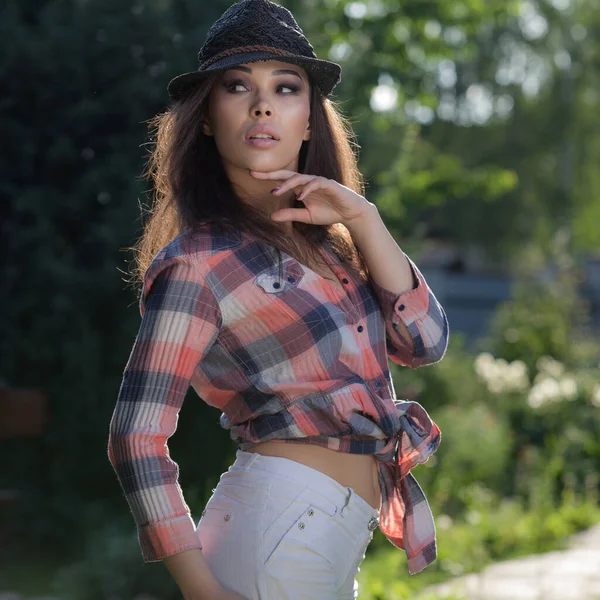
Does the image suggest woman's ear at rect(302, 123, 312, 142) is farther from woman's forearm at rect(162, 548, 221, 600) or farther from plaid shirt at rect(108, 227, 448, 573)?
woman's forearm at rect(162, 548, 221, 600)

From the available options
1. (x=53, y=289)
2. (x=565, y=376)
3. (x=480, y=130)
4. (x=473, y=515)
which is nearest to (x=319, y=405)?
(x=53, y=289)

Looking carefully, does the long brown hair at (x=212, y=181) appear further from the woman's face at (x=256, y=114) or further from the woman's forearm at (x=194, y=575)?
the woman's forearm at (x=194, y=575)

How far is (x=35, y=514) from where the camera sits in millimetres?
6090

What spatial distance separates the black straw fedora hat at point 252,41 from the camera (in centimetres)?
238

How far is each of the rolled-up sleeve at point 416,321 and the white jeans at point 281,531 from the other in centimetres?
45

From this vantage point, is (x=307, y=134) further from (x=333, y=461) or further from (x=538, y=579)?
(x=538, y=579)

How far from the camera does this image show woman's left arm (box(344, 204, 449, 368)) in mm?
2469

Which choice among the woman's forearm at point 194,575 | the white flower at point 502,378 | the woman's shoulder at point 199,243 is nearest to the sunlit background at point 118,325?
the white flower at point 502,378

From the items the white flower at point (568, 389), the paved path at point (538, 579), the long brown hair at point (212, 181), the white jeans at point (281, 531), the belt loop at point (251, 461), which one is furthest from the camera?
the white flower at point (568, 389)

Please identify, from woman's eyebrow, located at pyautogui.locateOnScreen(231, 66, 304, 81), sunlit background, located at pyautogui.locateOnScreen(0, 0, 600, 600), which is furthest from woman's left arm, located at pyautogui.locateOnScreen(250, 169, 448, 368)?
sunlit background, located at pyautogui.locateOnScreen(0, 0, 600, 600)

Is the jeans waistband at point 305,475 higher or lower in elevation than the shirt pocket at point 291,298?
lower

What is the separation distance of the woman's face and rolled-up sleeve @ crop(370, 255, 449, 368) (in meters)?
0.40

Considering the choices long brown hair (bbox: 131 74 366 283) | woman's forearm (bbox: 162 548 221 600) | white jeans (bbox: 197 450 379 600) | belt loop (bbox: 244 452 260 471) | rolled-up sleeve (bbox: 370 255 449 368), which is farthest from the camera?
rolled-up sleeve (bbox: 370 255 449 368)

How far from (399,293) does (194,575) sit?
0.83 metres
